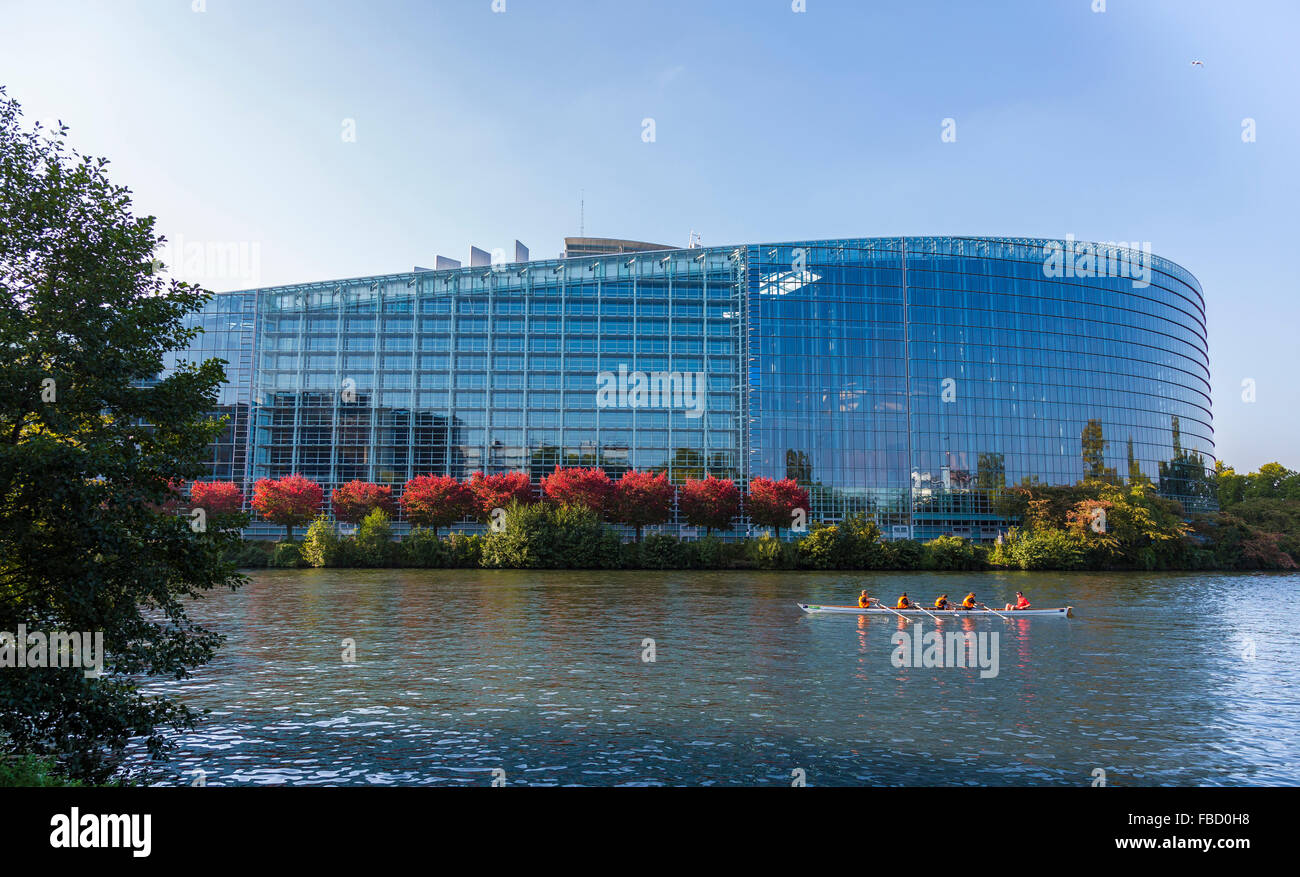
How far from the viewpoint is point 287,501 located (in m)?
106

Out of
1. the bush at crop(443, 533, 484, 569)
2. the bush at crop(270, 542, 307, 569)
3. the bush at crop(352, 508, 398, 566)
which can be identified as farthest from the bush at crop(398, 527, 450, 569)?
the bush at crop(270, 542, 307, 569)

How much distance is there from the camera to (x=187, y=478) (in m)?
18.8

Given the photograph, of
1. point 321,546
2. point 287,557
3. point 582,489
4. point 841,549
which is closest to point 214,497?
point 287,557

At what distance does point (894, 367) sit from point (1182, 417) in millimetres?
66249

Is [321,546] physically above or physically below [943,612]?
above

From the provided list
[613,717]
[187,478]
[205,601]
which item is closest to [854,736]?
[613,717]

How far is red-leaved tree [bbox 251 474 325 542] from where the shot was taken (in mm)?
105438

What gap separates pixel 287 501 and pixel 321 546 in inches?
714

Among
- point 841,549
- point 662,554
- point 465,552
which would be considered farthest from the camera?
point 662,554

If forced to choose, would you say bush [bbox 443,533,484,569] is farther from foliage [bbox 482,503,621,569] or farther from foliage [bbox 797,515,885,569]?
foliage [bbox 797,515,885,569]

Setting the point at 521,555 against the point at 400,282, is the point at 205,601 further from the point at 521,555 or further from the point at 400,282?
the point at 400,282

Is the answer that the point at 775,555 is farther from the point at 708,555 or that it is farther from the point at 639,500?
the point at 639,500

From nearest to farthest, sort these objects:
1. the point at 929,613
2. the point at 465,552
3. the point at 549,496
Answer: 1. the point at 929,613
2. the point at 465,552
3. the point at 549,496

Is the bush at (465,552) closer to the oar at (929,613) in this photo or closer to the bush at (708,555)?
the bush at (708,555)
